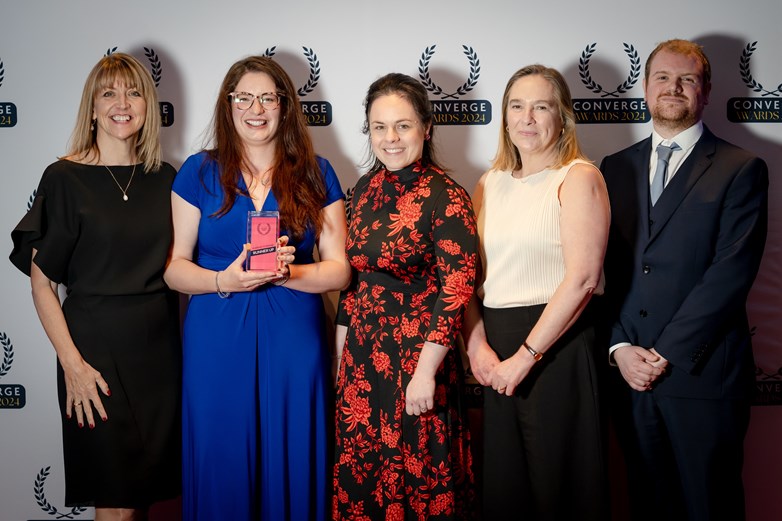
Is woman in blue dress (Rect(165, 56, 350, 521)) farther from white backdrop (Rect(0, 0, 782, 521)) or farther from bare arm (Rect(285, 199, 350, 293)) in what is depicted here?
white backdrop (Rect(0, 0, 782, 521))

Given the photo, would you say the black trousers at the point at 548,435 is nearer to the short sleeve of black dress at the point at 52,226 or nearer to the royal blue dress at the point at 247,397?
the royal blue dress at the point at 247,397

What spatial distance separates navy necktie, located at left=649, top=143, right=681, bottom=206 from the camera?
7.29 ft

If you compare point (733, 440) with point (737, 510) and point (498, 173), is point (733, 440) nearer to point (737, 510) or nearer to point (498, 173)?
point (737, 510)

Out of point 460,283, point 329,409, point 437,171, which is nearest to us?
point 460,283

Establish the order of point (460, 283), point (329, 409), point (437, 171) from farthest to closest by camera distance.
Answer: point (329, 409)
point (437, 171)
point (460, 283)

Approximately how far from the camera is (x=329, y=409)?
2189 millimetres

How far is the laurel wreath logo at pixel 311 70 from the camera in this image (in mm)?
2736

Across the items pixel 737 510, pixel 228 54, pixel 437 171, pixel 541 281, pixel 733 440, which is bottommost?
pixel 737 510

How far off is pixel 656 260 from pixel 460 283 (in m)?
0.72

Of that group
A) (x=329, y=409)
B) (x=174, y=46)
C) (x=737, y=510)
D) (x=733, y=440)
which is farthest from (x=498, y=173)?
(x=174, y=46)

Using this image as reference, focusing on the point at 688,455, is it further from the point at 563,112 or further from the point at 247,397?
the point at 247,397

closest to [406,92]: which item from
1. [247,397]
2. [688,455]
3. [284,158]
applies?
[284,158]

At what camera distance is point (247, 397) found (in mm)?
2072

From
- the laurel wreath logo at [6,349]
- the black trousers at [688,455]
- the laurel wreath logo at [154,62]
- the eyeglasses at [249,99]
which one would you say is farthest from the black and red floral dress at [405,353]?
the laurel wreath logo at [6,349]
